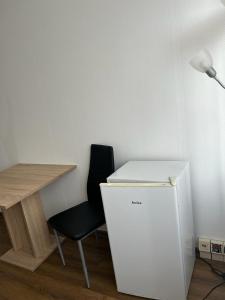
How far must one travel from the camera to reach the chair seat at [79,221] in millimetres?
1804

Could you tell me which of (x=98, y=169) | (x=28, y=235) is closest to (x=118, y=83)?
(x=98, y=169)

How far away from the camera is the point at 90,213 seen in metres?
2.03

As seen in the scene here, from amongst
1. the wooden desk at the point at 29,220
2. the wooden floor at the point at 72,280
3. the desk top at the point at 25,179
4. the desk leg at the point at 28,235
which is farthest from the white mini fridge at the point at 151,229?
the desk leg at the point at 28,235

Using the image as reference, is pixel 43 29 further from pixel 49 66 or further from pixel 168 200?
pixel 168 200

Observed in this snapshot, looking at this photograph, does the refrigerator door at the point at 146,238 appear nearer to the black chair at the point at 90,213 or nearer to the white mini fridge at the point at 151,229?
the white mini fridge at the point at 151,229

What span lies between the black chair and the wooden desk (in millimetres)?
291

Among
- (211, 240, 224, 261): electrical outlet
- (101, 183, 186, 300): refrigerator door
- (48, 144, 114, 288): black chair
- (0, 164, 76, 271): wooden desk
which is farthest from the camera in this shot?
(0, 164, 76, 271): wooden desk

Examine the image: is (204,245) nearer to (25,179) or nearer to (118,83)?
(118,83)

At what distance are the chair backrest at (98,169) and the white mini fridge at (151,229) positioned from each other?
0.91 feet

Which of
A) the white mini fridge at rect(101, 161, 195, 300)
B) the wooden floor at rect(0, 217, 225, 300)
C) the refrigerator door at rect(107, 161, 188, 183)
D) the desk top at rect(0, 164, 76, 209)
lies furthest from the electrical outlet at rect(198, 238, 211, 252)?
the desk top at rect(0, 164, 76, 209)

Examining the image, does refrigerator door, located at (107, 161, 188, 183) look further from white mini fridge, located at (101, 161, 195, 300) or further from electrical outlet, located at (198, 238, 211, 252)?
electrical outlet, located at (198, 238, 211, 252)

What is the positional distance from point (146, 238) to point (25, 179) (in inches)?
47.0

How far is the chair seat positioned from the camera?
1804 mm

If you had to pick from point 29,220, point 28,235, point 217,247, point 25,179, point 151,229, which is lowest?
point 217,247
